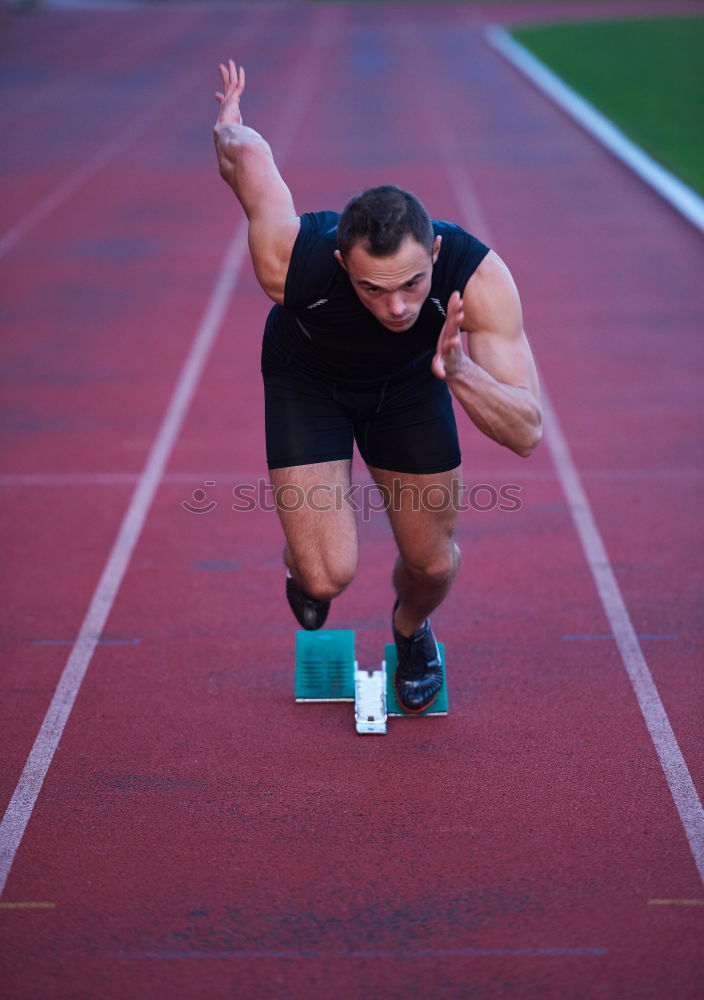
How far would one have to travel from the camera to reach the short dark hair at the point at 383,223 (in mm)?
3139

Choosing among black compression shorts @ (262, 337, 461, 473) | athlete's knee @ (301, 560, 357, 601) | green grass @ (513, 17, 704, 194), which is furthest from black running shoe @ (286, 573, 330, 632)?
green grass @ (513, 17, 704, 194)

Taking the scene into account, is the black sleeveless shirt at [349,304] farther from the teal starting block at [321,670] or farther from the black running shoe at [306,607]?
the teal starting block at [321,670]

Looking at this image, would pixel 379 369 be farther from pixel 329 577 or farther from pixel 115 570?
pixel 115 570

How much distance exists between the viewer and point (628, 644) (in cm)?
468

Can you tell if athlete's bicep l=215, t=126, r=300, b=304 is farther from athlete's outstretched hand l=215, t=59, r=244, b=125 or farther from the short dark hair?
the short dark hair

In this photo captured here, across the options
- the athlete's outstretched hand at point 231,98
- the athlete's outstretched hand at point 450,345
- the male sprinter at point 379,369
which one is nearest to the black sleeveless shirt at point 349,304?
the male sprinter at point 379,369

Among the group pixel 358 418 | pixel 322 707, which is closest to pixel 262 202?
pixel 358 418

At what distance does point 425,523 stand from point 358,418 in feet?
1.30

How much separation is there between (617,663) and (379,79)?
885 inches

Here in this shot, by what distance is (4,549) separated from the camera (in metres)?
5.64

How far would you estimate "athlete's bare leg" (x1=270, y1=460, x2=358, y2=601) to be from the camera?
381 centimetres

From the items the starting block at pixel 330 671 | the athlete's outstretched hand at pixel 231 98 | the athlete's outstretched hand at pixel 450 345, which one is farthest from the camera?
the starting block at pixel 330 671

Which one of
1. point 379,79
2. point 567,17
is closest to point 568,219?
point 379,79

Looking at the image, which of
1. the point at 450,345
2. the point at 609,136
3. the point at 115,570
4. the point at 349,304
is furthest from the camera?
the point at 609,136
